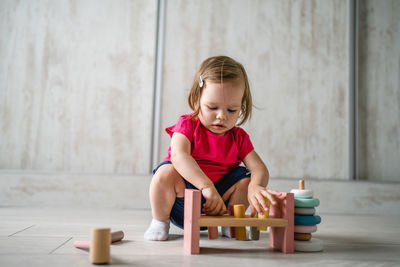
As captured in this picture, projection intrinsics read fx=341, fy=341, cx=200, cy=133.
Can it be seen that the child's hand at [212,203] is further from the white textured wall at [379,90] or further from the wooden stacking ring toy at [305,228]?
the white textured wall at [379,90]

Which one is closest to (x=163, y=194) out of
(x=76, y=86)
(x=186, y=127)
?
(x=186, y=127)

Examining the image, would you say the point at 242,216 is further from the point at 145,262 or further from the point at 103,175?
the point at 103,175

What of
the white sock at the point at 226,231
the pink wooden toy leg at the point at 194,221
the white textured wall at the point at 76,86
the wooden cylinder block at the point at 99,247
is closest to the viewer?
the wooden cylinder block at the point at 99,247

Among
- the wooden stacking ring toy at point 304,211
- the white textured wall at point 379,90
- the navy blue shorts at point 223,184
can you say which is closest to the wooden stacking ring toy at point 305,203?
the wooden stacking ring toy at point 304,211

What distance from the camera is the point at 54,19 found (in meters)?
2.08

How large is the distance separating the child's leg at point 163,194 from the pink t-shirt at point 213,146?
10 cm

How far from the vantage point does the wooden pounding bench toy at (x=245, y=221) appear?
2.64 ft

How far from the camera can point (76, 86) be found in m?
2.06

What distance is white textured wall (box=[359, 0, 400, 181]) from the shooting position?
83.3 inches

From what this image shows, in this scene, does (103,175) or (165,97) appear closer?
(103,175)

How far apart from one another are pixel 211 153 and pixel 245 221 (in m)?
0.31

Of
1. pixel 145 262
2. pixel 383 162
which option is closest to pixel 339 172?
pixel 383 162

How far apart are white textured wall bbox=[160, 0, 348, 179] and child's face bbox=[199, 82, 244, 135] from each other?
3.46 ft

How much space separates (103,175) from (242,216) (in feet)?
3.97
